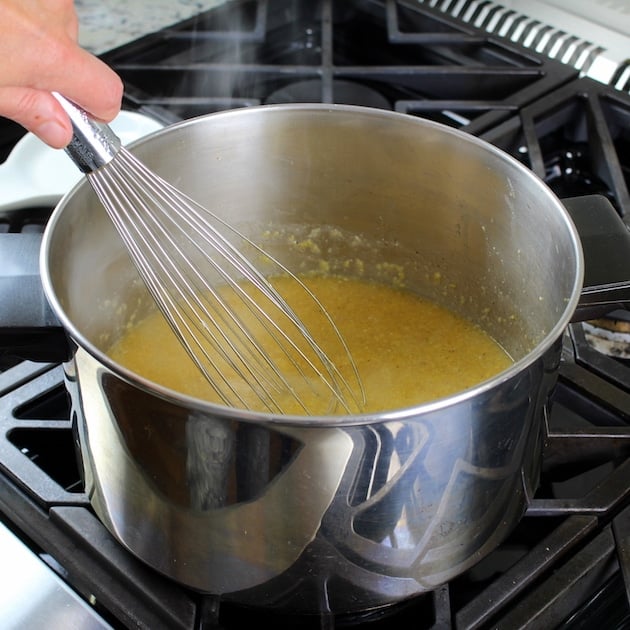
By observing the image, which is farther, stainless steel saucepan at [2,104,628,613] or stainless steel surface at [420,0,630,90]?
stainless steel surface at [420,0,630,90]

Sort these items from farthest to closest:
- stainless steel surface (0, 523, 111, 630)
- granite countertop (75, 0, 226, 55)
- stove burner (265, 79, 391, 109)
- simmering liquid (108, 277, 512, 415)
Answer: granite countertop (75, 0, 226, 55) < stove burner (265, 79, 391, 109) < simmering liquid (108, 277, 512, 415) < stainless steel surface (0, 523, 111, 630)

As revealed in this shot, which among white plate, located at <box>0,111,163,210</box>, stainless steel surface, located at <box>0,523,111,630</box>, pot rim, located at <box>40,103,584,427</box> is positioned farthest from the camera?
white plate, located at <box>0,111,163,210</box>

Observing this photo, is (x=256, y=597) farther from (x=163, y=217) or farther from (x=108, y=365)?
(x=163, y=217)

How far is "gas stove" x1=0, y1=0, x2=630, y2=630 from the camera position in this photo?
480mm

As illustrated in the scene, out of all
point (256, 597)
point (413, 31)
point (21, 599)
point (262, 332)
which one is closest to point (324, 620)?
point (256, 597)

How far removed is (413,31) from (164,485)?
706 mm

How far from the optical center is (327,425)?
345 mm

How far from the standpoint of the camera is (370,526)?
15.8 inches

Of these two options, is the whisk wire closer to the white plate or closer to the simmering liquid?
the simmering liquid

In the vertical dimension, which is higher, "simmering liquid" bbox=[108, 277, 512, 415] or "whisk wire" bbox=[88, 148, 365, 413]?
"whisk wire" bbox=[88, 148, 365, 413]

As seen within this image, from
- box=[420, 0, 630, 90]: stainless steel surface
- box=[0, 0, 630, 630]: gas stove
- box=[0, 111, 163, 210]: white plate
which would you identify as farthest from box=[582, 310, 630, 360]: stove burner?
box=[0, 111, 163, 210]: white plate

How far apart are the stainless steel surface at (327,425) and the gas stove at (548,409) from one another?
3 centimetres

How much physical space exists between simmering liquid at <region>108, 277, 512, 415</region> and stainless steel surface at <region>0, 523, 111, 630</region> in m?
0.17

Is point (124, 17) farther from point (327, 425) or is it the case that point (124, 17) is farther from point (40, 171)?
point (327, 425)
